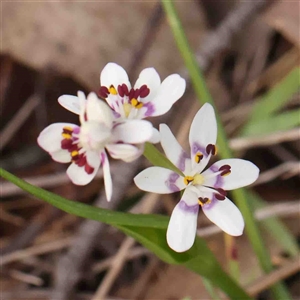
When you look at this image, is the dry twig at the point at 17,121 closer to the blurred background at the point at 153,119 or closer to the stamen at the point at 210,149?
the blurred background at the point at 153,119

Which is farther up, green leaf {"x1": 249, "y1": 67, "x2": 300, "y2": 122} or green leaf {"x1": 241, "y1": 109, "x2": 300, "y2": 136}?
green leaf {"x1": 249, "y1": 67, "x2": 300, "y2": 122}

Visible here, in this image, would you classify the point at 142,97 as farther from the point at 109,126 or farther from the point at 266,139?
the point at 266,139

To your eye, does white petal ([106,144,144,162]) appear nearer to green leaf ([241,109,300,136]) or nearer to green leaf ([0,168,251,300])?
green leaf ([0,168,251,300])

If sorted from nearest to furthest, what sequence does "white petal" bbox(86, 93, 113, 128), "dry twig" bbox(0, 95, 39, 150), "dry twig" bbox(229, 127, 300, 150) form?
"white petal" bbox(86, 93, 113, 128), "dry twig" bbox(229, 127, 300, 150), "dry twig" bbox(0, 95, 39, 150)

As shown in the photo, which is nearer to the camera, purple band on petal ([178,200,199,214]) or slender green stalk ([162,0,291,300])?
purple band on petal ([178,200,199,214])

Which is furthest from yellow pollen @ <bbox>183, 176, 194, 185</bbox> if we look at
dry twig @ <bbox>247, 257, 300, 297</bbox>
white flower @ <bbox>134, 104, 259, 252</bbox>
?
dry twig @ <bbox>247, 257, 300, 297</bbox>

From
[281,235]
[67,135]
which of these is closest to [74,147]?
[67,135]

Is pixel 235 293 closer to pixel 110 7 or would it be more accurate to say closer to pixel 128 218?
pixel 128 218
